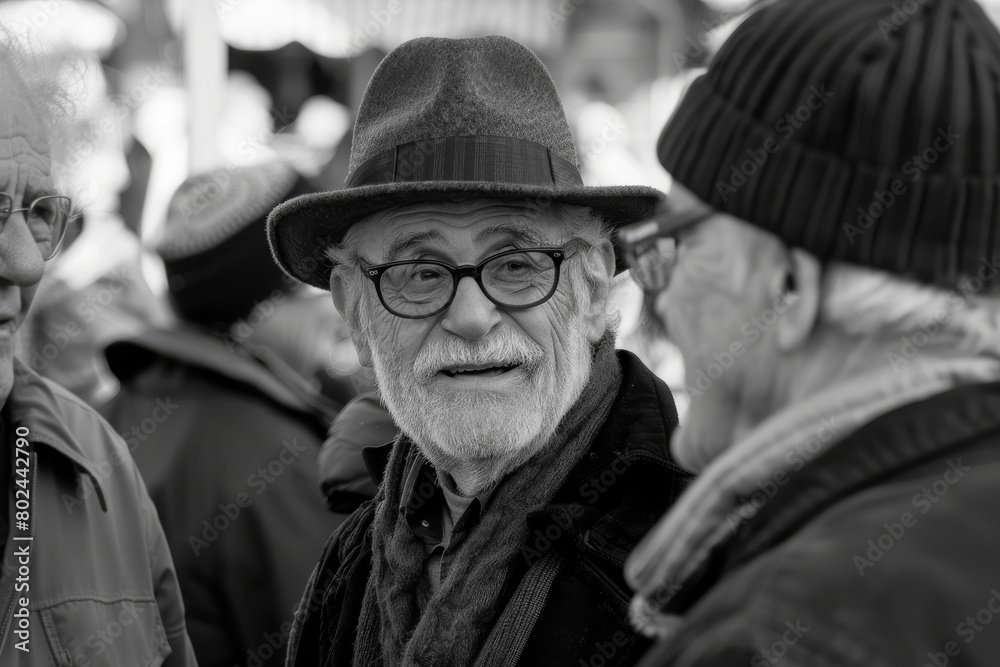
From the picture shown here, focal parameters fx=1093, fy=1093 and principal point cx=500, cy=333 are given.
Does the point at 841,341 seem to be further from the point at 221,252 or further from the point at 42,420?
the point at 221,252

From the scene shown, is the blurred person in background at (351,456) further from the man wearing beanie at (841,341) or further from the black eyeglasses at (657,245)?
the man wearing beanie at (841,341)

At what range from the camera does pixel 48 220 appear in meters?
2.51

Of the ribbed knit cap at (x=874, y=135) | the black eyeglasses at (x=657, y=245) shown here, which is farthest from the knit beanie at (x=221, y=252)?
the ribbed knit cap at (x=874, y=135)

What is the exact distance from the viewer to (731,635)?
106 centimetres

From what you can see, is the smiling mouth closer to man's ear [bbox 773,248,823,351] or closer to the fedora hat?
the fedora hat

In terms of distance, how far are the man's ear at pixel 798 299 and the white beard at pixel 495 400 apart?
43.6 inches

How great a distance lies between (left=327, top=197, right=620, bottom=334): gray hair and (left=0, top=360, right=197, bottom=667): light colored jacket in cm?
72

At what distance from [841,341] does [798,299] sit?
72mm

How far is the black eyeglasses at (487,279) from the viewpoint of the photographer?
2.38 m

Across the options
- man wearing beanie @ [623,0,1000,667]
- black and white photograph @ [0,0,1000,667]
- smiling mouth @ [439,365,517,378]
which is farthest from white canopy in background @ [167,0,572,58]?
man wearing beanie @ [623,0,1000,667]

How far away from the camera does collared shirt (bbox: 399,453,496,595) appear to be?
2.34 m

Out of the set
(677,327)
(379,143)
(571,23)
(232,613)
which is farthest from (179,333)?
(571,23)

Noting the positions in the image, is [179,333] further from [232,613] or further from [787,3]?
[787,3]

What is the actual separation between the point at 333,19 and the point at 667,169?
29.0 feet
